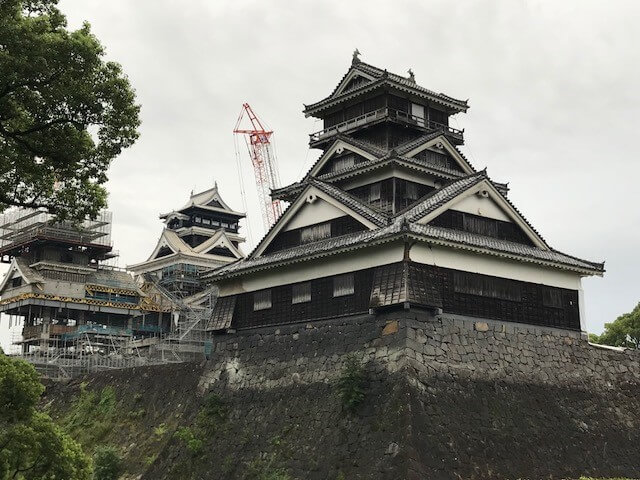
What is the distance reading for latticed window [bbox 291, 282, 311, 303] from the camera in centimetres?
3362

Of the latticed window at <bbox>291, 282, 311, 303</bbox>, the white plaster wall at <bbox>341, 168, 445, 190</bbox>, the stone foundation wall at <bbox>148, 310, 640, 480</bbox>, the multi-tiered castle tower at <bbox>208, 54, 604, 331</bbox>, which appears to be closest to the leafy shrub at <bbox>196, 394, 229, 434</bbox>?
the stone foundation wall at <bbox>148, 310, 640, 480</bbox>

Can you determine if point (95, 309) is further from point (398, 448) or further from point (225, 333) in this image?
point (398, 448)

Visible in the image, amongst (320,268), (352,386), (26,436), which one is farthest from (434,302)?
(26,436)

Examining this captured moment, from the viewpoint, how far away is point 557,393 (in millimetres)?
32250

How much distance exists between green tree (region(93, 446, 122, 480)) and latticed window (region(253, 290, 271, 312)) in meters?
9.72

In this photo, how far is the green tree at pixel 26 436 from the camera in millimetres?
19469

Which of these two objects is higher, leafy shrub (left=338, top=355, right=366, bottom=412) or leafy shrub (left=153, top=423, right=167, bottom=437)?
leafy shrub (left=338, top=355, right=366, bottom=412)

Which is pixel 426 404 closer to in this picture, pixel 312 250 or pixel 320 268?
pixel 320 268

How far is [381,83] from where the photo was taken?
3781 cm

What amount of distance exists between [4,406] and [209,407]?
52.0ft

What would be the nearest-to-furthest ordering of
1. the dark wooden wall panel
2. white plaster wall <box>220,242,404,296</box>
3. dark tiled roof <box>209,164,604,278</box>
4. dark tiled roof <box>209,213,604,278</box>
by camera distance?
dark tiled roof <box>209,213,604,278</box>
dark tiled roof <box>209,164,604,278</box>
the dark wooden wall panel
white plaster wall <box>220,242,404,296</box>

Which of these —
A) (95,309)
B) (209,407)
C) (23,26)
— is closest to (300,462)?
(209,407)

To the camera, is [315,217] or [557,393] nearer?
[557,393]

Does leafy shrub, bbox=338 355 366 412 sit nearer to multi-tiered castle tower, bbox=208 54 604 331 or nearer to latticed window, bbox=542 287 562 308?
multi-tiered castle tower, bbox=208 54 604 331
